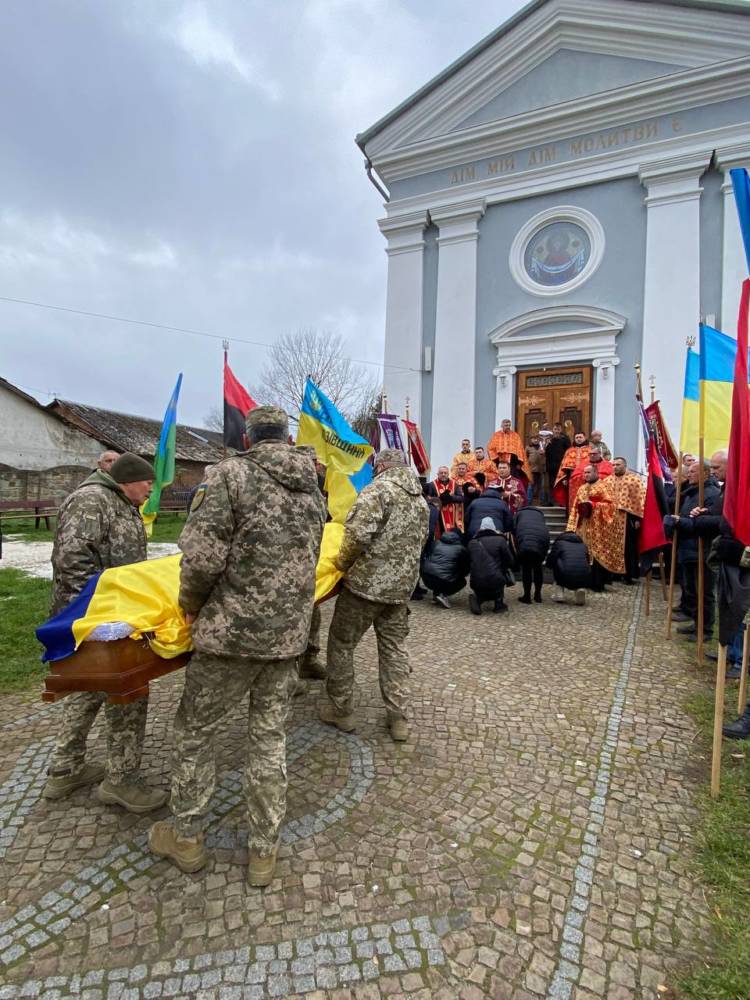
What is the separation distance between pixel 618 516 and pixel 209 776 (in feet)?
23.8

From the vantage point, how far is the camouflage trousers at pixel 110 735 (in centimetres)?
284

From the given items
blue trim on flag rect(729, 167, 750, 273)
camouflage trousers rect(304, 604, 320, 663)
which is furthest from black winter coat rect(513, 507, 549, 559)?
blue trim on flag rect(729, 167, 750, 273)

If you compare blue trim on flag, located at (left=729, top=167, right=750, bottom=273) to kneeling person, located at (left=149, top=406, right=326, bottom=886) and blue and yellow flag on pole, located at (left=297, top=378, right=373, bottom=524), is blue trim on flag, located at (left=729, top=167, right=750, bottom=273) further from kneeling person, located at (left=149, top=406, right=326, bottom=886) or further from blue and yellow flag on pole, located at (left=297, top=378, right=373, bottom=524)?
blue and yellow flag on pole, located at (left=297, top=378, right=373, bottom=524)

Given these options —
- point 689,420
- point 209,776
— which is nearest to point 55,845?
point 209,776

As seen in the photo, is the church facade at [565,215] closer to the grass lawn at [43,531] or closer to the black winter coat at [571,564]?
the black winter coat at [571,564]

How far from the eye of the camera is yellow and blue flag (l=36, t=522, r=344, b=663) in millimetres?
2395

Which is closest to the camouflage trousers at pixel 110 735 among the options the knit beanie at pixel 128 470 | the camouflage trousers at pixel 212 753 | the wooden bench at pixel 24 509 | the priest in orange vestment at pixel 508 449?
the camouflage trousers at pixel 212 753

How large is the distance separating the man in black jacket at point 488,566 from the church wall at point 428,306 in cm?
745

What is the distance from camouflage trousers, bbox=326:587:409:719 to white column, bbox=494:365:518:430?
1028cm

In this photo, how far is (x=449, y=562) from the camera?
7070 millimetres

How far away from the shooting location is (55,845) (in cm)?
257

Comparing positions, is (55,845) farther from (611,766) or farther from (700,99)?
(700,99)

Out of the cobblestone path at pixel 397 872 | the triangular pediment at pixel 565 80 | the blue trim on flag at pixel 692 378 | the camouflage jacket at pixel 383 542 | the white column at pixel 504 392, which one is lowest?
the cobblestone path at pixel 397 872

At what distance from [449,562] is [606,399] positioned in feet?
24.4
